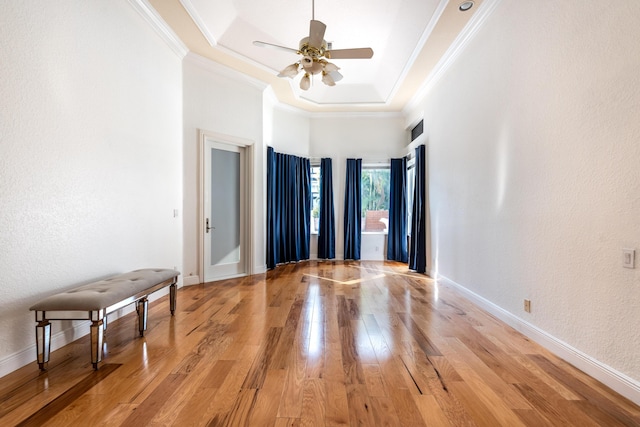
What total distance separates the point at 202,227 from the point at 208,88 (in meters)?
Answer: 2.04

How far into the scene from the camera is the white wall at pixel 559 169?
1848 mm

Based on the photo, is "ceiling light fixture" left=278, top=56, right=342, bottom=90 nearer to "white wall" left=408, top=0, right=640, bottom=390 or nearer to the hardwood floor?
"white wall" left=408, top=0, right=640, bottom=390

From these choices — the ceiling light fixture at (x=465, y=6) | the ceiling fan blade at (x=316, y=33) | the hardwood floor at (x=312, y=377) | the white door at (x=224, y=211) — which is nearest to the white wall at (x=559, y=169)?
the ceiling light fixture at (x=465, y=6)

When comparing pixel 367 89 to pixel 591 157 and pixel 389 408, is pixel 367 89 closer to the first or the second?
pixel 591 157

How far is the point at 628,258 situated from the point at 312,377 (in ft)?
6.49

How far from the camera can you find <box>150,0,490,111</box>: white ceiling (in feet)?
11.7

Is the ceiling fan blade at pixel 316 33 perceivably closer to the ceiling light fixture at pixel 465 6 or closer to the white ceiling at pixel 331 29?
the white ceiling at pixel 331 29

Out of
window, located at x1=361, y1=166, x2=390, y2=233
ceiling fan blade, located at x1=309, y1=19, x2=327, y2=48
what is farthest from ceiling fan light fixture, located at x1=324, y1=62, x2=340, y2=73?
window, located at x1=361, y1=166, x2=390, y2=233

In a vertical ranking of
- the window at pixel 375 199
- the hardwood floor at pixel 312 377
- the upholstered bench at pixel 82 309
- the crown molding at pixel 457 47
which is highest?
the crown molding at pixel 457 47

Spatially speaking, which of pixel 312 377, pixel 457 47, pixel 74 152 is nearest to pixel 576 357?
pixel 312 377

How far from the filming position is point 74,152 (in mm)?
2490

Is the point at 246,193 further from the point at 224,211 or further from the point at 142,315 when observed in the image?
the point at 142,315

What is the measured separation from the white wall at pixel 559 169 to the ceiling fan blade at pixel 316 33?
5.82 ft

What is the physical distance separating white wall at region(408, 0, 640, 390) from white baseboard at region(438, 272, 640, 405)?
4 centimetres
